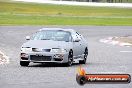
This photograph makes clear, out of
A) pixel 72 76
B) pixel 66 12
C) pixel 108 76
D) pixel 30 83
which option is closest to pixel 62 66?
pixel 72 76

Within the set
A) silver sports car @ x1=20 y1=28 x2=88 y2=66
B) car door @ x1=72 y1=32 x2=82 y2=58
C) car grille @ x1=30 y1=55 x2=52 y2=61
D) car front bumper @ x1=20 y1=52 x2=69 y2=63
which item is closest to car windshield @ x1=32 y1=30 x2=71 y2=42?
silver sports car @ x1=20 y1=28 x2=88 y2=66

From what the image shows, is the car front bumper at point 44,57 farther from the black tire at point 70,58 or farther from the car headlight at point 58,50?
the black tire at point 70,58

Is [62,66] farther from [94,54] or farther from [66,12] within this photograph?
[66,12]

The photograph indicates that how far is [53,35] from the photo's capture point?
66.9ft

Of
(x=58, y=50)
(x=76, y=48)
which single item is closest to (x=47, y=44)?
(x=58, y=50)

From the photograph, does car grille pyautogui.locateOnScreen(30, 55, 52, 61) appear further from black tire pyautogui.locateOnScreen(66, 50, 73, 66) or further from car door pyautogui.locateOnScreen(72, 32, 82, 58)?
car door pyautogui.locateOnScreen(72, 32, 82, 58)

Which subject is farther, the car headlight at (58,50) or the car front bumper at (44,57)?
the car headlight at (58,50)

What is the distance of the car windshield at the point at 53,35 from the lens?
20.3 m

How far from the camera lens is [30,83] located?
13.8 m

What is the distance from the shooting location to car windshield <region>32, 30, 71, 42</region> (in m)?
20.3

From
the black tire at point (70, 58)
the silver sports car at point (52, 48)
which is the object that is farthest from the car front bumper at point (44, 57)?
the black tire at point (70, 58)

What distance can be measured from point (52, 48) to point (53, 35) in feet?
3.63

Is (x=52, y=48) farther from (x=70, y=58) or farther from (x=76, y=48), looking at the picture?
(x=76, y=48)

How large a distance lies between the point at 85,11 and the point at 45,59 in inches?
2630
